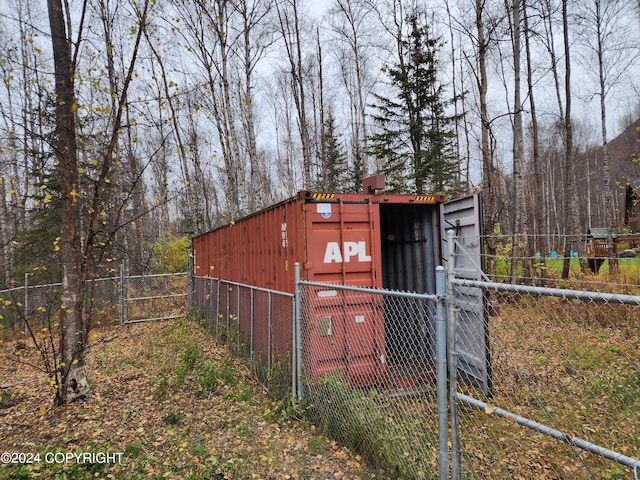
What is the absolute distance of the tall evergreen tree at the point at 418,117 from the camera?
14703mm

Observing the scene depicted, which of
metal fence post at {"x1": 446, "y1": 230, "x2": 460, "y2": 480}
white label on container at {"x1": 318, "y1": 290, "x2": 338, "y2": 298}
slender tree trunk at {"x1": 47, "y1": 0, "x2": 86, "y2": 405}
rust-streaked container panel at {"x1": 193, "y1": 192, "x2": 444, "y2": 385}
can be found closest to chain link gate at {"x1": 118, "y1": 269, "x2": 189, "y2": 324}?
slender tree trunk at {"x1": 47, "y1": 0, "x2": 86, "y2": 405}

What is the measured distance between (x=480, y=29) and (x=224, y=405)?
11.8 metres

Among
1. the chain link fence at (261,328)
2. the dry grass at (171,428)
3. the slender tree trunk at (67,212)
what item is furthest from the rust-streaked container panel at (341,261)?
the slender tree trunk at (67,212)

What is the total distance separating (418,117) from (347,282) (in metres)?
11.6

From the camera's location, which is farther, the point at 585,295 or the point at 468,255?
the point at 468,255

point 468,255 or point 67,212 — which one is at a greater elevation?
point 67,212

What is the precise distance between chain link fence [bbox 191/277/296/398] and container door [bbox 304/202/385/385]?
0.52m

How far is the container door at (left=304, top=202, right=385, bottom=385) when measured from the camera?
495cm

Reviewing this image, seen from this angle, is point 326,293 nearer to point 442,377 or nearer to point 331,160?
point 442,377

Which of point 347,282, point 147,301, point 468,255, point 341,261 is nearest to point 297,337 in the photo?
point 347,282

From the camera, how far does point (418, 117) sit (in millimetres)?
14797

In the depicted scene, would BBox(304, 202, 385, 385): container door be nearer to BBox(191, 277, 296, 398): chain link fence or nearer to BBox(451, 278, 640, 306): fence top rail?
BBox(191, 277, 296, 398): chain link fence

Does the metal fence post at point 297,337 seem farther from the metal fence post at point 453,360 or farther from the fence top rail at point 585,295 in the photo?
the fence top rail at point 585,295

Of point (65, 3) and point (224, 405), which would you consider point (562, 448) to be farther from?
point (65, 3)
